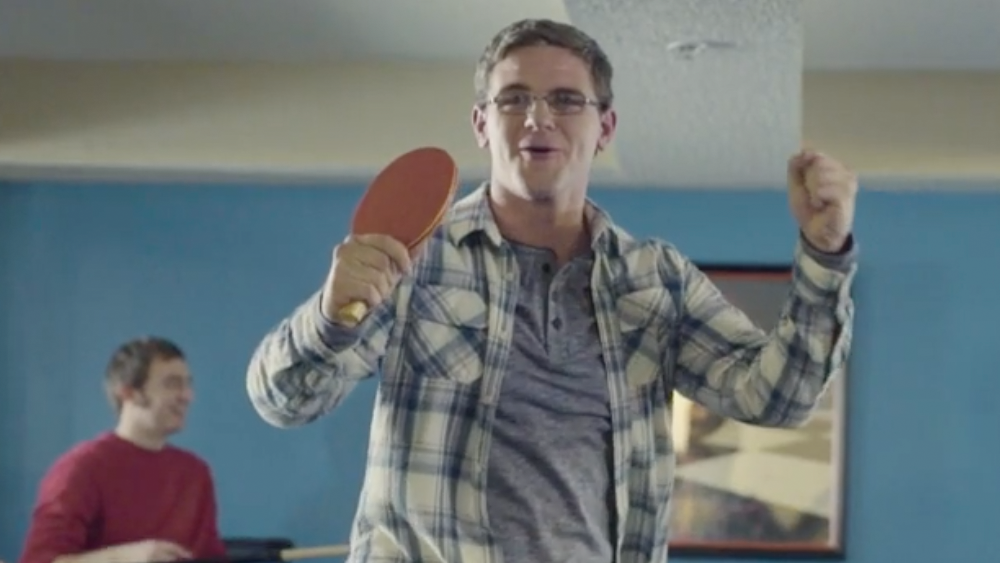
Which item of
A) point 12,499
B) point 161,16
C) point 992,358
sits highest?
point 161,16

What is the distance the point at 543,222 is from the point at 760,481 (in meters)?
2.34

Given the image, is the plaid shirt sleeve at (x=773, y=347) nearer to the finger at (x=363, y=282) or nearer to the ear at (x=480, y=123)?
the ear at (x=480, y=123)

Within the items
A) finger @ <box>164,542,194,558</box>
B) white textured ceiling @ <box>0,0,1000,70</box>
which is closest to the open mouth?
white textured ceiling @ <box>0,0,1000,70</box>

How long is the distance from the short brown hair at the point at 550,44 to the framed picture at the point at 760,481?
7.36 feet

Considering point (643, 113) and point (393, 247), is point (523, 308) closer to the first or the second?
point (393, 247)

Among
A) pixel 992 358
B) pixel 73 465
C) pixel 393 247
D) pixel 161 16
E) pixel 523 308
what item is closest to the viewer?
pixel 393 247

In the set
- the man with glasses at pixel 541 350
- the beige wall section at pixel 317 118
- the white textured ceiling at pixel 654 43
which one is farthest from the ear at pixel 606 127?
the beige wall section at pixel 317 118

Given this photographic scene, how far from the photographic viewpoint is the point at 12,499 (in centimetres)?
346

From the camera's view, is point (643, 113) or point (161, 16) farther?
point (161, 16)

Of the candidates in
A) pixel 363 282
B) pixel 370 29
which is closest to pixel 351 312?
pixel 363 282

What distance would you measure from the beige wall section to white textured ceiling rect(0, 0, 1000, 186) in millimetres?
61

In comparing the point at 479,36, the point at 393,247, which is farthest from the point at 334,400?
the point at 479,36

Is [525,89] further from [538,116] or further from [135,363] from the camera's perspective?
[135,363]

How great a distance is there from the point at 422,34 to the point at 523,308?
1.93m
